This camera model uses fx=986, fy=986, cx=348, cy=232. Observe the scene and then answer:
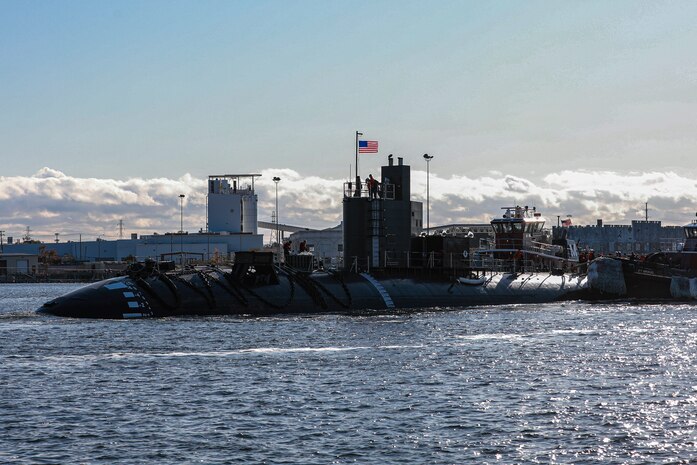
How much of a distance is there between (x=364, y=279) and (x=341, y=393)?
3254cm

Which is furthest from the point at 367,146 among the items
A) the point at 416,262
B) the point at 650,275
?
the point at 650,275

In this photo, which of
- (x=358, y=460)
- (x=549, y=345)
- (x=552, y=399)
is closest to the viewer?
(x=358, y=460)

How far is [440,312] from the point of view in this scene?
68.2 meters

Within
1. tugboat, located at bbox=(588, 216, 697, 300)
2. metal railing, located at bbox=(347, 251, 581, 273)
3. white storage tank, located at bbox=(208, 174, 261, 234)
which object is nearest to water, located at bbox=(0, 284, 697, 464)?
metal railing, located at bbox=(347, 251, 581, 273)

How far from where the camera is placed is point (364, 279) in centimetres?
6862

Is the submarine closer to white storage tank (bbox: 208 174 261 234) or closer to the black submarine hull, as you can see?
the black submarine hull

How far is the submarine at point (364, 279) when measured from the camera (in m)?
Answer: 60.5

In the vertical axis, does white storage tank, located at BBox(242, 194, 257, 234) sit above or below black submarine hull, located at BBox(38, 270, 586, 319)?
above

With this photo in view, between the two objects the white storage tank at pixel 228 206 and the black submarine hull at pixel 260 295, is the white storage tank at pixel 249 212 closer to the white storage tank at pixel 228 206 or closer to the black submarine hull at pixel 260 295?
the white storage tank at pixel 228 206

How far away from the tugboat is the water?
25.0 metres

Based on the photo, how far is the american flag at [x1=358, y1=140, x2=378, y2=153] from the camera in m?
72.8

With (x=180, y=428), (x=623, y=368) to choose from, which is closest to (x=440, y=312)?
(x=623, y=368)

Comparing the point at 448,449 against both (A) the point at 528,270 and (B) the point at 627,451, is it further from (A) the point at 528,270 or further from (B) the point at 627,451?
(A) the point at 528,270

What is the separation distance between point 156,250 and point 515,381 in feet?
509
